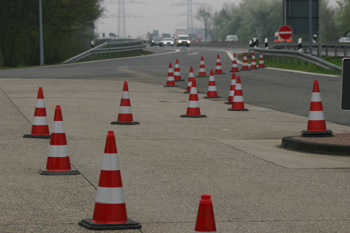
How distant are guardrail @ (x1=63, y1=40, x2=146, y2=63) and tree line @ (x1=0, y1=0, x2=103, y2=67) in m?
4.02

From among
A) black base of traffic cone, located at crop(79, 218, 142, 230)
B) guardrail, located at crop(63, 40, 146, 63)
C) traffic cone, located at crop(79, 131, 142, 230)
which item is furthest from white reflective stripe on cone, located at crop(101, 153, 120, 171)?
guardrail, located at crop(63, 40, 146, 63)

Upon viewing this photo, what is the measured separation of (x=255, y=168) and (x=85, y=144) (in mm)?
2664

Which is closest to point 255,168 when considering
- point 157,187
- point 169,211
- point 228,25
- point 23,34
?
point 157,187

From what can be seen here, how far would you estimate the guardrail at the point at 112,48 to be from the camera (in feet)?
135

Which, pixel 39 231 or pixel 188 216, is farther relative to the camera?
pixel 188 216

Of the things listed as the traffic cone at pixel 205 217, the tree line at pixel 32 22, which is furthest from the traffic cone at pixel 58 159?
the tree line at pixel 32 22

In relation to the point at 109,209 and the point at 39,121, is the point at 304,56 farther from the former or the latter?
the point at 109,209

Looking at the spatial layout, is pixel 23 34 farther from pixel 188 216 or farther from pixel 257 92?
pixel 188 216

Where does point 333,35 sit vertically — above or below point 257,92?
above

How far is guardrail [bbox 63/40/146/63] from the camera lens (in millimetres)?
41106

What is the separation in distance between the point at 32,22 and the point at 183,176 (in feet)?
149

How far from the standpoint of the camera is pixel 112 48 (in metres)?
44.4

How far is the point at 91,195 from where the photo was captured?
230 inches

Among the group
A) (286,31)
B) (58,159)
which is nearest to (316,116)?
(58,159)
